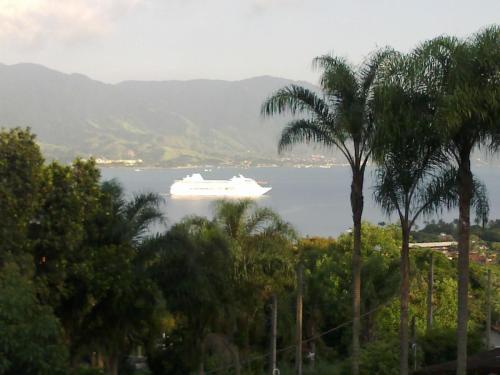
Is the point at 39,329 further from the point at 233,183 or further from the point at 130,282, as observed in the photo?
the point at 233,183

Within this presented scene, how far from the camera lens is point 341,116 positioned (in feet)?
34.8

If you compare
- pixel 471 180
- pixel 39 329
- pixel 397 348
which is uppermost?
pixel 471 180

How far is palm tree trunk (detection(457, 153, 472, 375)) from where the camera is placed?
8664mm

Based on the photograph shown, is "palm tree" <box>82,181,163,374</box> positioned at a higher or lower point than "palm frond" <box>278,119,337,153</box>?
lower

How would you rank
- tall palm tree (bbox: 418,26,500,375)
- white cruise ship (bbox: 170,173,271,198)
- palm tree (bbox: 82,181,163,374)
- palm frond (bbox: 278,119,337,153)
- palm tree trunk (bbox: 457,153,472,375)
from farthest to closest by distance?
white cruise ship (bbox: 170,173,271,198) < palm tree (bbox: 82,181,163,374) < palm frond (bbox: 278,119,337,153) < palm tree trunk (bbox: 457,153,472,375) < tall palm tree (bbox: 418,26,500,375)

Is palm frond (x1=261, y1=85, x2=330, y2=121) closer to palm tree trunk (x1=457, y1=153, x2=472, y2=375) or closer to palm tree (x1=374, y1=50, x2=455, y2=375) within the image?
palm tree (x1=374, y1=50, x2=455, y2=375)

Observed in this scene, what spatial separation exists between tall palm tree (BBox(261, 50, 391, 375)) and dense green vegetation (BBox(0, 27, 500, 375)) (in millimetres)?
21

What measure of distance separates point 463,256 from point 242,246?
7.51m

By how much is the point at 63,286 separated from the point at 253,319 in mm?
5619

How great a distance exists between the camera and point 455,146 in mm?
8852

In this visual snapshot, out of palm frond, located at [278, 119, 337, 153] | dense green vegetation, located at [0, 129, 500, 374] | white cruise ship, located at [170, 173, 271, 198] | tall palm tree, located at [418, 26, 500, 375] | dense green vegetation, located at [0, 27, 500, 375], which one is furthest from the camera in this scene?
white cruise ship, located at [170, 173, 271, 198]

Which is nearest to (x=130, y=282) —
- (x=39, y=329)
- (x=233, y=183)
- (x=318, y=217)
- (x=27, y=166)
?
(x=27, y=166)

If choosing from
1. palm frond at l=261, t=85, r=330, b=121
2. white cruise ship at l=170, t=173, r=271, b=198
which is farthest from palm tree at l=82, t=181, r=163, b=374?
white cruise ship at l=170, t=173, r=271, b=198

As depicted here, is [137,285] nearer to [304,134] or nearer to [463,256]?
[304,134]
